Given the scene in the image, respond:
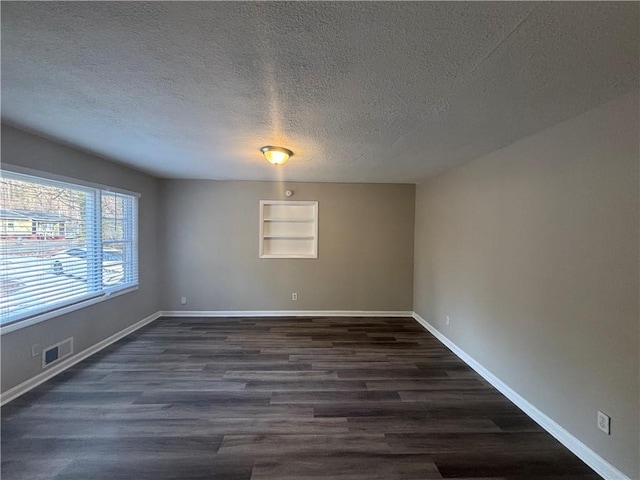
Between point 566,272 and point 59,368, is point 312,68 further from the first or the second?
point 59,368

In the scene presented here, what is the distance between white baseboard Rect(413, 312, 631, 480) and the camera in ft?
5.90

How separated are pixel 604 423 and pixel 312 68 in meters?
2.67

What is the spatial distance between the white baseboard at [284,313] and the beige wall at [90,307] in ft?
1.62

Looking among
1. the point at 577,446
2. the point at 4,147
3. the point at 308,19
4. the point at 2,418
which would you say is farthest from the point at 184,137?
the point at 577,446

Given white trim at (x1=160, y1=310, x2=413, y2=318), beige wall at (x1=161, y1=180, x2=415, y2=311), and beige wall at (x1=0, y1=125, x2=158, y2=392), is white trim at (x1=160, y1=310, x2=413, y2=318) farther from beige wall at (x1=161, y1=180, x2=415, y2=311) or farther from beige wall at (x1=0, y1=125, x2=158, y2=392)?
beige wall at (x1=0, y1=125, x2=158, y2=392)

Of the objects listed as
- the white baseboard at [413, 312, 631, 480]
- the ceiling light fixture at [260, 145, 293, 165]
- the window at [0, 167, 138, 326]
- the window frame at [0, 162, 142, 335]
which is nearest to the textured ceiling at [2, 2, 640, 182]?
the ceiling light fixture at [260, 145, 293, 165]

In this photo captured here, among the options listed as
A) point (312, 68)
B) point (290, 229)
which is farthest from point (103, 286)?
point (312, 68)

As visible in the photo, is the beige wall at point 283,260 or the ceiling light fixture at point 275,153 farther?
the beige wall at point 283,260

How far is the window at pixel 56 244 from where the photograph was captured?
2.51 metres

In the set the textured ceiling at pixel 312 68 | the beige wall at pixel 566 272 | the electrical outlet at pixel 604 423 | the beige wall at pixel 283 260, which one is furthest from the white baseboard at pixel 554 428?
the textured ceiling at pixel 312 68

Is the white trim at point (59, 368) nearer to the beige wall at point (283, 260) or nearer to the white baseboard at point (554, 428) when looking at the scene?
the beige wall at point (283, 260)

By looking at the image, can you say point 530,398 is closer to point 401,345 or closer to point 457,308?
point 457,308

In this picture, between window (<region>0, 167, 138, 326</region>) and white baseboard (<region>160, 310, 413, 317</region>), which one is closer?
window (<region>0, 167, 138, 326</region>)

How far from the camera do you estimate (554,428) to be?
7.10ft
